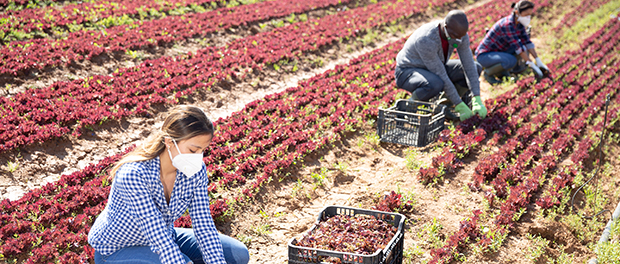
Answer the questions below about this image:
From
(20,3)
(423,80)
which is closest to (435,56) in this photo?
(423,80)

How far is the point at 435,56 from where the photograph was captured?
5.93m

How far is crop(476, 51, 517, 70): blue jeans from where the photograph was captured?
8297mm

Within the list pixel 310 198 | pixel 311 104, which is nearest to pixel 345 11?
pixel 311 104

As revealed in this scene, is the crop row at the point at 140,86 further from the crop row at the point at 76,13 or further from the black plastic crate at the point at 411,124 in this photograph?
the black plastic crate at the point at 411,124

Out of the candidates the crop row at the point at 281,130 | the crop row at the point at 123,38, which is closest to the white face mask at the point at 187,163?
the crop row at the point at 281,130

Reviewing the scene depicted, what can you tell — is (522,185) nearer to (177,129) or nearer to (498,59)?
(177,129)

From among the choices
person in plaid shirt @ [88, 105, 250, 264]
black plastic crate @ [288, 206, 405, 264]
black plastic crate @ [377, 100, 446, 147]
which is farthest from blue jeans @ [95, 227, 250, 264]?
black plastic crate @ [377, 100, 446, 147]

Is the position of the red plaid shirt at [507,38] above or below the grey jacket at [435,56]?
below

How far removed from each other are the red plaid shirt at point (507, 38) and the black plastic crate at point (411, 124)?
308 centimetres

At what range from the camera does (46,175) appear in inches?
205

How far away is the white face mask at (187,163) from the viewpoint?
285 cm

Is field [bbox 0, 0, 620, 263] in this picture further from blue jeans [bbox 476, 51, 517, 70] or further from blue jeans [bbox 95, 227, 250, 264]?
blue jeans [bbox 95, 227, 250, 264]

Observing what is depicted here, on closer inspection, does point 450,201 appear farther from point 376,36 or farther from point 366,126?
point 376,36

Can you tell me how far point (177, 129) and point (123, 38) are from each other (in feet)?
23.7
